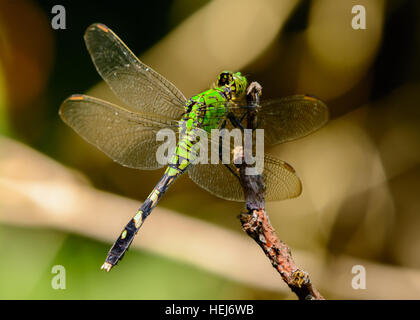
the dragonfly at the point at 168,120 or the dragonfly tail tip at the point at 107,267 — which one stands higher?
the dragonfly at the point at 168,120

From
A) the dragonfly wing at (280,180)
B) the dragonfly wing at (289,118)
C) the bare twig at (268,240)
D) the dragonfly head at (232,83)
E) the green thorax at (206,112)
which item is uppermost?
the dragonfly head at (232,83)

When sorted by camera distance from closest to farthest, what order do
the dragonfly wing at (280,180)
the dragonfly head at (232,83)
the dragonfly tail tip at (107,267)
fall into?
the dragonfly tail tip at (107,267) → the dragonfly wing at (280,180) → the dragonfly head at (232,83)

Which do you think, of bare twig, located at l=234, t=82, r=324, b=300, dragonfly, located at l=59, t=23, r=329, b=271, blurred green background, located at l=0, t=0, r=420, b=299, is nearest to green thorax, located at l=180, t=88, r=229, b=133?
dragonfly, located at l=59, t=23, r=329, b=271

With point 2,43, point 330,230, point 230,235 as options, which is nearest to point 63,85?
point 2,43

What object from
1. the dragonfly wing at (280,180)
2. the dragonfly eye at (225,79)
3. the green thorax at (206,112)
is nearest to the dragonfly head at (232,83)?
the dragonfly eye at (225,79)

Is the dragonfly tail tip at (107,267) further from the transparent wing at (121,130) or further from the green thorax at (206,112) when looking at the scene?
the green thorax at (206,112)

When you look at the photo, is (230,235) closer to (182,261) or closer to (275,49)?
(182,261)
